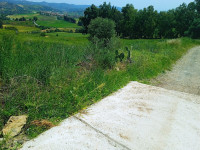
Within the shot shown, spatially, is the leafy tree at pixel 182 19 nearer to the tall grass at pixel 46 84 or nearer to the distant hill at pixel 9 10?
the tall grass at pixel 46 84

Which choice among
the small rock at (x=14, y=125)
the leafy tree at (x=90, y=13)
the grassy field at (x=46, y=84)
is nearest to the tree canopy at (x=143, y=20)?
the leafy tree at (x=90, y=13)

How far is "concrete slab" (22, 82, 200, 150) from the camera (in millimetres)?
2324

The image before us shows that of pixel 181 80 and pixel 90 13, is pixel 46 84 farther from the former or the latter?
pixel 90 13

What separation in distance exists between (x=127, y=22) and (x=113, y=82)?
4572 centimetres

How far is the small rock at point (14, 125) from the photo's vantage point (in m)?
Result: 2.31

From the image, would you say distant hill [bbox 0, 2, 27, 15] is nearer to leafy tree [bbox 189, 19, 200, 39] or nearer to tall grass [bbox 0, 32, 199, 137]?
leafy tree [bbox 189, 19, 200, 39]

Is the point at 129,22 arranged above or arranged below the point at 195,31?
above

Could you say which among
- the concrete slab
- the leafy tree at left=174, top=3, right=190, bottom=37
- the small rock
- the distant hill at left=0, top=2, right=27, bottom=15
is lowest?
the concrete slab

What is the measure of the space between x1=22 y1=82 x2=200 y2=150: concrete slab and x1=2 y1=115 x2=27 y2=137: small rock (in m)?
0.27

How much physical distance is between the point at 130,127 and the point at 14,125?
1.66 meters

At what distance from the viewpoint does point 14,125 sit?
2363 mm

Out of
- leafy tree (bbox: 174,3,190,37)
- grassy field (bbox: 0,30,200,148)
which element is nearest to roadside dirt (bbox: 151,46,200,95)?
grassy field (bbox: 0,30,200,148)

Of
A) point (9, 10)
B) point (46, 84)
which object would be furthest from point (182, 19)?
point (9, 10)

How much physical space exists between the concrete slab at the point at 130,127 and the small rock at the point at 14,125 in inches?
10.8
